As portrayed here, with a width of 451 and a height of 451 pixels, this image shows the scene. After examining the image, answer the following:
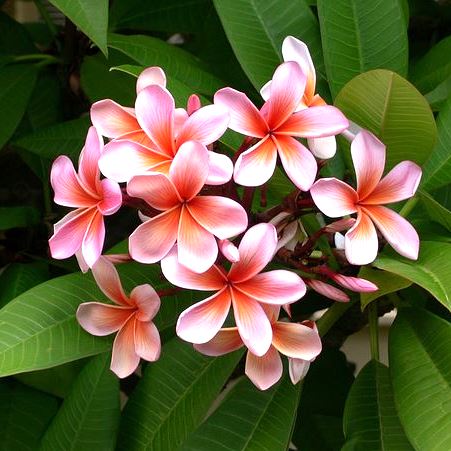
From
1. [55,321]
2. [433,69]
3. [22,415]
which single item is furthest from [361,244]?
[22,415]

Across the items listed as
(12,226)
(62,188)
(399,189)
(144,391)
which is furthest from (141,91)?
(12,226)

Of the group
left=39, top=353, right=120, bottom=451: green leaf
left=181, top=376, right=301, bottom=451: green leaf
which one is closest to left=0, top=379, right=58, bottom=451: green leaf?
left=39, top=353, right=120, bottom=451: green leaf

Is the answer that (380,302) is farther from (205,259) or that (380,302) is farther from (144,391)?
(205,259)

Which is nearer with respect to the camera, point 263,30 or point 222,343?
point 222,343

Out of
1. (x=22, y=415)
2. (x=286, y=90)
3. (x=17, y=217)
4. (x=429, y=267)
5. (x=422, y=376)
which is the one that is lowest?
(x=22, y=415)

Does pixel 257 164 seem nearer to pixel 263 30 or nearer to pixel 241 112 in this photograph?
pixel 241 112

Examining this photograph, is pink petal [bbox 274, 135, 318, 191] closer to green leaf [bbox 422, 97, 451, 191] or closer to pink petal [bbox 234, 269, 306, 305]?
pink petal [bbox 234, 269, 306, 305]

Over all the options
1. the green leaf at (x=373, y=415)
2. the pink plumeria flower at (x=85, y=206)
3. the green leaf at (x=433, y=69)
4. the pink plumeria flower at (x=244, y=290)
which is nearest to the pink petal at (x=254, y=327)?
the pink plumeria flower at (x=244, y=290)
